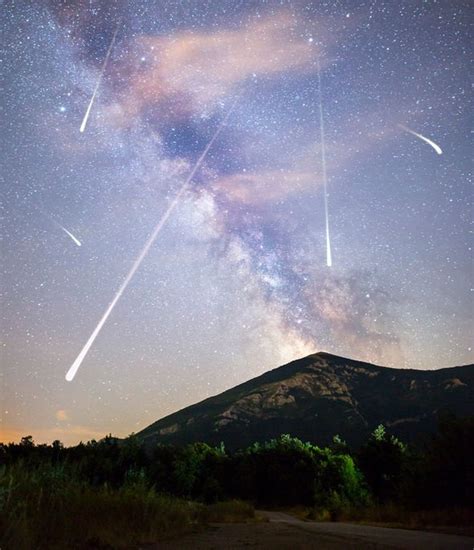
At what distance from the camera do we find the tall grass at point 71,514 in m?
6.82

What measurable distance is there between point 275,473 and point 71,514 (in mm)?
59987

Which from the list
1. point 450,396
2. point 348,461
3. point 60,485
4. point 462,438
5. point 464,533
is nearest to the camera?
point 60,485

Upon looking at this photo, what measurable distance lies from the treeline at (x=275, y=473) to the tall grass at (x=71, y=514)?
0.07 meters

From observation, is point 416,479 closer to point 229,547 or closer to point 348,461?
point 229,547

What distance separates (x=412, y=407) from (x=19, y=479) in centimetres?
19731

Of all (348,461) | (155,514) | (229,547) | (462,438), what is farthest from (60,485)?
(348,461)

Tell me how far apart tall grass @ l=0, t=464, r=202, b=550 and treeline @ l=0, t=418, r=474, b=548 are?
7cm

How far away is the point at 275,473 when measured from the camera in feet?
213

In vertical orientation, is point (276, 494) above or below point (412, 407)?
below

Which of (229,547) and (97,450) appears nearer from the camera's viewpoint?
(229,547)

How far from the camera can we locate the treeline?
38.2 ft

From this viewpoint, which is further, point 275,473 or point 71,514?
point 275,473

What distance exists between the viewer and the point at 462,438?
21.6 m

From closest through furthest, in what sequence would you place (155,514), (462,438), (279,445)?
(155,514), (462,438), (279,445)
